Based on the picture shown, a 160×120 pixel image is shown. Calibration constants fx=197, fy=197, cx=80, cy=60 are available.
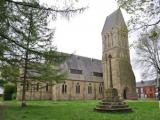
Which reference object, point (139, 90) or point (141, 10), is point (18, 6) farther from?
point (139, 90)

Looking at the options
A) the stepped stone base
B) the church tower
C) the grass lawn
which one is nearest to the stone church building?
the church tower

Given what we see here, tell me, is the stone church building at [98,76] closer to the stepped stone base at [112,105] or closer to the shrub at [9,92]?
the shrub at [9,92]

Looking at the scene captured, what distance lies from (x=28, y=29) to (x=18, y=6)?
1.04 metres

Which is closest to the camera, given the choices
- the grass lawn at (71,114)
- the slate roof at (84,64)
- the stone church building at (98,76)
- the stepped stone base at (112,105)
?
the grass lawn at (71,114)

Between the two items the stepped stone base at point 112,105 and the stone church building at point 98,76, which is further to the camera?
the stone church building at point 98,76

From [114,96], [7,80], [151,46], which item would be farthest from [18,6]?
[151,46]

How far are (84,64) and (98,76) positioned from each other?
5.06m

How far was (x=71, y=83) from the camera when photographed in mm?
45062

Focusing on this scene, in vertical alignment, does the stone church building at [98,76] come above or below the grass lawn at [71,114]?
above

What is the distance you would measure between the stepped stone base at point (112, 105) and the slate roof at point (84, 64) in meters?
30.0

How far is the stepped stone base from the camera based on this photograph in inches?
579

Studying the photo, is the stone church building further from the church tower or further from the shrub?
the shrub

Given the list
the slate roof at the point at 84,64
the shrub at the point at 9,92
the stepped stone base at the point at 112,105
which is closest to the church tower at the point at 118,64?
the slate roof at the point at 84,64

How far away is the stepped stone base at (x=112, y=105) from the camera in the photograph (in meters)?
14.7
